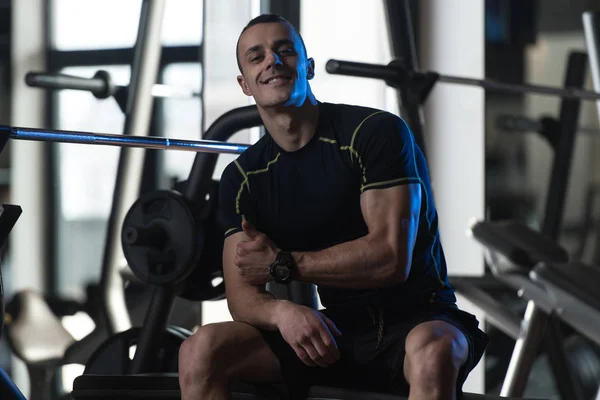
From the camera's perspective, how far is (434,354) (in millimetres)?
1621

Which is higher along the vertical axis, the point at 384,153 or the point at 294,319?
the point at 384,153

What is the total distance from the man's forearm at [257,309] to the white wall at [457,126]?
6.10 ft

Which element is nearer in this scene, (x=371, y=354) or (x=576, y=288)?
(x=371, y=354)

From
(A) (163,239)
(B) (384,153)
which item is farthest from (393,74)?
Answer: (A) (163,239)

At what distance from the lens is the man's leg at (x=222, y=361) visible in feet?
5.67

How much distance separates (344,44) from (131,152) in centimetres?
112

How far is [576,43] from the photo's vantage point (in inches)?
143

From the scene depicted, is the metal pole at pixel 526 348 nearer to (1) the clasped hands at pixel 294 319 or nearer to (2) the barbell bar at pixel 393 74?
(2) the barbell bar at pixel 393 74

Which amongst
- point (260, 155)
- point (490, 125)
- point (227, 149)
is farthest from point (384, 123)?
point (490, 125)

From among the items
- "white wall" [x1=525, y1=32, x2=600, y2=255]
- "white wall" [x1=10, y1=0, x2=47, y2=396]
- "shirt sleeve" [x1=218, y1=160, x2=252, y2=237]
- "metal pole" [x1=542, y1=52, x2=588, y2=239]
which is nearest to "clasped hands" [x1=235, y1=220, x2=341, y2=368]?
"shirt sleeve" [x1=218, y1=160, x2=252, y2=237]

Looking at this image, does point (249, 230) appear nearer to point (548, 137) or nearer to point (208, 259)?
point (208, 259)

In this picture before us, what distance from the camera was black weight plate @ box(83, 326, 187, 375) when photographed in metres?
2.23

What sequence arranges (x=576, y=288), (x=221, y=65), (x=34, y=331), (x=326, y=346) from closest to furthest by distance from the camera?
(x=326, y=346) → (x=576, y=288) → (x=34, y=331) → (x=221, y=65)

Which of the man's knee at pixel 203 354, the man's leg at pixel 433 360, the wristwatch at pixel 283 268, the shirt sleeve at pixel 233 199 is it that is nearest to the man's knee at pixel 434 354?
the man's leg at pixel 433 360
